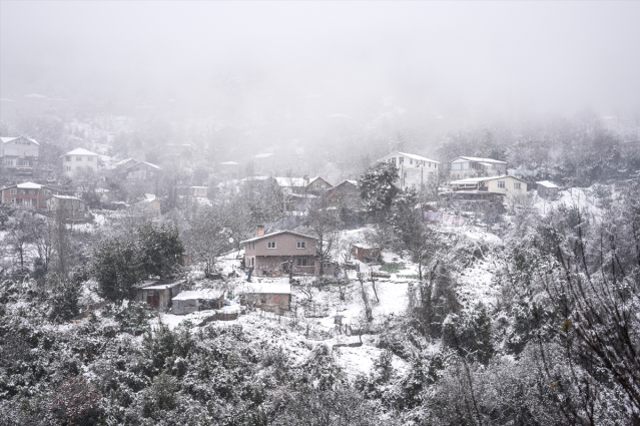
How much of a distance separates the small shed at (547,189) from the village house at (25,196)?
43.4 metres

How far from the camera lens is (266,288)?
2423 centimetres

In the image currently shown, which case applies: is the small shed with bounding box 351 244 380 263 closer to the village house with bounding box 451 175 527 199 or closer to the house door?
the house door

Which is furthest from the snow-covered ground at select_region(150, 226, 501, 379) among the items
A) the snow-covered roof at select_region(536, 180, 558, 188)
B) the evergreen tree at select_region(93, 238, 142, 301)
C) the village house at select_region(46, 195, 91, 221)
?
the village house at select_region(46, 195, 91, 221)

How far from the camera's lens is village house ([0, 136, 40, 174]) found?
5703 centimetres

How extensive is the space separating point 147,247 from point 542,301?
18624 millimetres

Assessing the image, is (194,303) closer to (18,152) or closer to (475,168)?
(475,168)

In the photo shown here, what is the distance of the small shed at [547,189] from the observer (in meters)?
42.3

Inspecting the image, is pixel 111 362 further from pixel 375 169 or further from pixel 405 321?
pixel 375 169

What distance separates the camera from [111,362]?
1653 centimetres

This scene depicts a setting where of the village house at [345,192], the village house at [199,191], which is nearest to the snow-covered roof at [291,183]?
the village house at [345,192]

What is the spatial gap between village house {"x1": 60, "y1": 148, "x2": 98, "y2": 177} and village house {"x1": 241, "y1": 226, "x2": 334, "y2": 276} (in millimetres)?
38998

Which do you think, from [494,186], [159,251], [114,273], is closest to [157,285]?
[159,251]

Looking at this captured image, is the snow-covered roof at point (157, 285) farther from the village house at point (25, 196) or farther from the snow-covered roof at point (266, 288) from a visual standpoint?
the village house at point (25, 196)

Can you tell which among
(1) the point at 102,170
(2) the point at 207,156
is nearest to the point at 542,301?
(1) the point at 102,170
